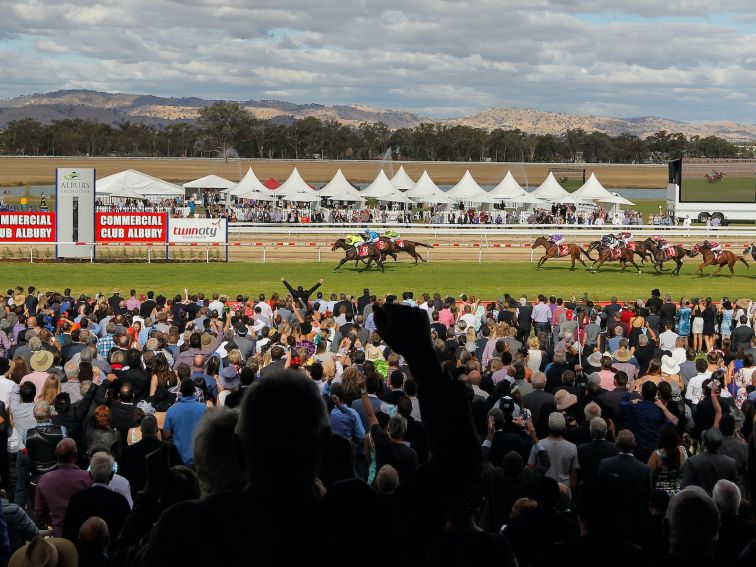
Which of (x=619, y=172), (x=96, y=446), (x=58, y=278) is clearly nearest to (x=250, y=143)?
(x=619, y=172)

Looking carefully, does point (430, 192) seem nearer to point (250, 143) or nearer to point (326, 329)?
point (326, 329)

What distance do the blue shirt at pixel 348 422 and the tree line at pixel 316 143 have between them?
110 metres

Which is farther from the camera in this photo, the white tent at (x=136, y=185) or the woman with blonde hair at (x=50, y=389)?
the white tent at (x=136, y=185)

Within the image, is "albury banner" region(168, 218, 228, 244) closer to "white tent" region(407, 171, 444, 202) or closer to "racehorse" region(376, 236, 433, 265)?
"racehorse" region(376, 236, 433, 265)

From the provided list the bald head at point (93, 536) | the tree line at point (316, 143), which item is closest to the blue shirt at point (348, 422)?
the bald head at point (93, 536)

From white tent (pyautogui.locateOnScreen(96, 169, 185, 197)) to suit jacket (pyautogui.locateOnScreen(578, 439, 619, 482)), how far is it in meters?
35.9

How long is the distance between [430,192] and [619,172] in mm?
69364

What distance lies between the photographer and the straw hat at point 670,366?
11.4 m

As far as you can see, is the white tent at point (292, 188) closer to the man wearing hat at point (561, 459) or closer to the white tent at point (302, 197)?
Result: the white tent at point (302, 197)

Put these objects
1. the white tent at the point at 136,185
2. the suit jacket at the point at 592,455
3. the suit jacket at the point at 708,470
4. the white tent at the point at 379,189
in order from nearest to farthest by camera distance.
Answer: the suit jacket at the point at 708,470, the suit jacket at the point at 592,455, the white tent at the point at 136,185, the white tent at the point at 379,189

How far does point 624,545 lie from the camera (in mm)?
3000

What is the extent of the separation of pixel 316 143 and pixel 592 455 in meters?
119

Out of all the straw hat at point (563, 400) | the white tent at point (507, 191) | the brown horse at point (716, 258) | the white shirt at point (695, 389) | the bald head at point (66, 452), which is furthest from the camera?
the white tent at point (507, 191)

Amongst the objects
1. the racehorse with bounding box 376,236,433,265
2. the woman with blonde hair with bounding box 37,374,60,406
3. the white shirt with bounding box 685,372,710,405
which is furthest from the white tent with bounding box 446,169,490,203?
the woman with blonde hair with bounding box 37,374,60,406
